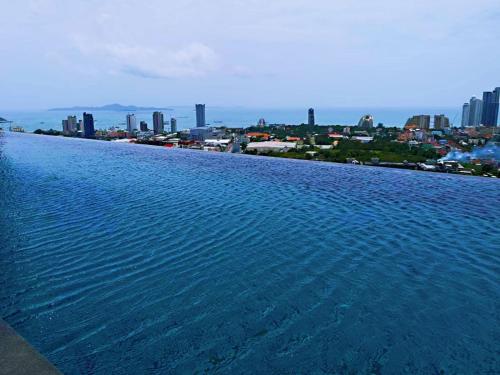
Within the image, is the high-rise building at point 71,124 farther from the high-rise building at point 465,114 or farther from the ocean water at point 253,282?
the high-rise building at point 465,114

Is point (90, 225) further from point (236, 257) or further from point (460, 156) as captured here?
point (460, 156)

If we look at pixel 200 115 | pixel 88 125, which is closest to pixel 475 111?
pixel 200 115

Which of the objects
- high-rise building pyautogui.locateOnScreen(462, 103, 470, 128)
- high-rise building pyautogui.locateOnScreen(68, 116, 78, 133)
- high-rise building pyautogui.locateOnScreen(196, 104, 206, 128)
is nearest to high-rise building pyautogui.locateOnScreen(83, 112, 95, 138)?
high-rise building pyautogui.locateOnScreen(68, 116, 78, 133)

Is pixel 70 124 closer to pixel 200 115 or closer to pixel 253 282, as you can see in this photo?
pixel 200 115

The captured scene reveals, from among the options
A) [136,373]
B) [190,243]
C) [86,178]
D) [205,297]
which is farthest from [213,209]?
[86,178]

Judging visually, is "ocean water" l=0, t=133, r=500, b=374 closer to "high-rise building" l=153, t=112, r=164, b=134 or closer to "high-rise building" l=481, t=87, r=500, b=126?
"high-rise building" l=153, t=112, r=164, b=134
